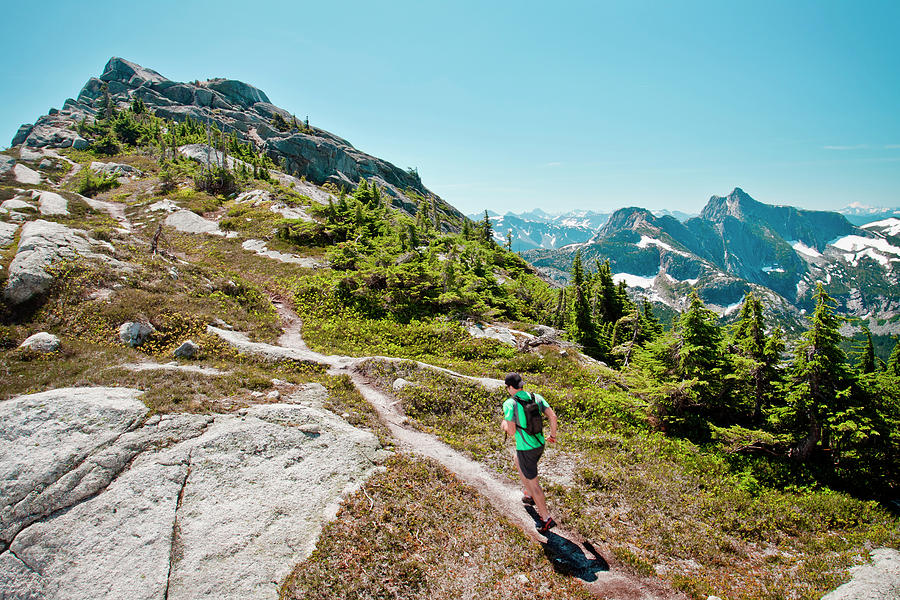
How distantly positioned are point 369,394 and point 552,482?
7845mm

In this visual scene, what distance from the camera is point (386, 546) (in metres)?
7.69

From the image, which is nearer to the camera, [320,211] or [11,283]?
[11,283]

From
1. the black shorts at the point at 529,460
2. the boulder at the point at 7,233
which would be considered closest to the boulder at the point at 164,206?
the boulder at the point at 7,233

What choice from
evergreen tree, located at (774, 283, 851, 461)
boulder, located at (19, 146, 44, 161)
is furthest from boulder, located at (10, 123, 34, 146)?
evergreen tree, located at (774, 283, 851, 461)

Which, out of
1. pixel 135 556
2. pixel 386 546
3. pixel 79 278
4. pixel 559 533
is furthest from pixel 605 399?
pixel 79 278

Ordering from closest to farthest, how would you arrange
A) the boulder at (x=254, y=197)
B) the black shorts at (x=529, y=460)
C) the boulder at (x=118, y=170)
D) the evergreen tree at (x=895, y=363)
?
the black shorts at (x=529, y=460)
the evergreen tree at (x=895, y=363)
the boulder at (x=254, y=197)
the boulder at (x=118, y=170)

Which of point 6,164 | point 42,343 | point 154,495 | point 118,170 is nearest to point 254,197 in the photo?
point 118,170

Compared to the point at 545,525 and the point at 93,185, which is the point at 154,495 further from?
the point at 93,185

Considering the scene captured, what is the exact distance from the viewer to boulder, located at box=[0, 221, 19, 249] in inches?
720

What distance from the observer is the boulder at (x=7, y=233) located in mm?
18294

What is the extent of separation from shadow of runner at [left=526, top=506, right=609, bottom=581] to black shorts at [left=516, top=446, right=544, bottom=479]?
4.87ft

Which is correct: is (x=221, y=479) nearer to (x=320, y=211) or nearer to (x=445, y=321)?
(x=445, y=321)

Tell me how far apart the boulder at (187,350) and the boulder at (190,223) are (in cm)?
2984

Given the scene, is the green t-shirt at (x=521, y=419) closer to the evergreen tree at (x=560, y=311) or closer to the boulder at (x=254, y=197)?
the evergreen tree at (x=560, y=311)
